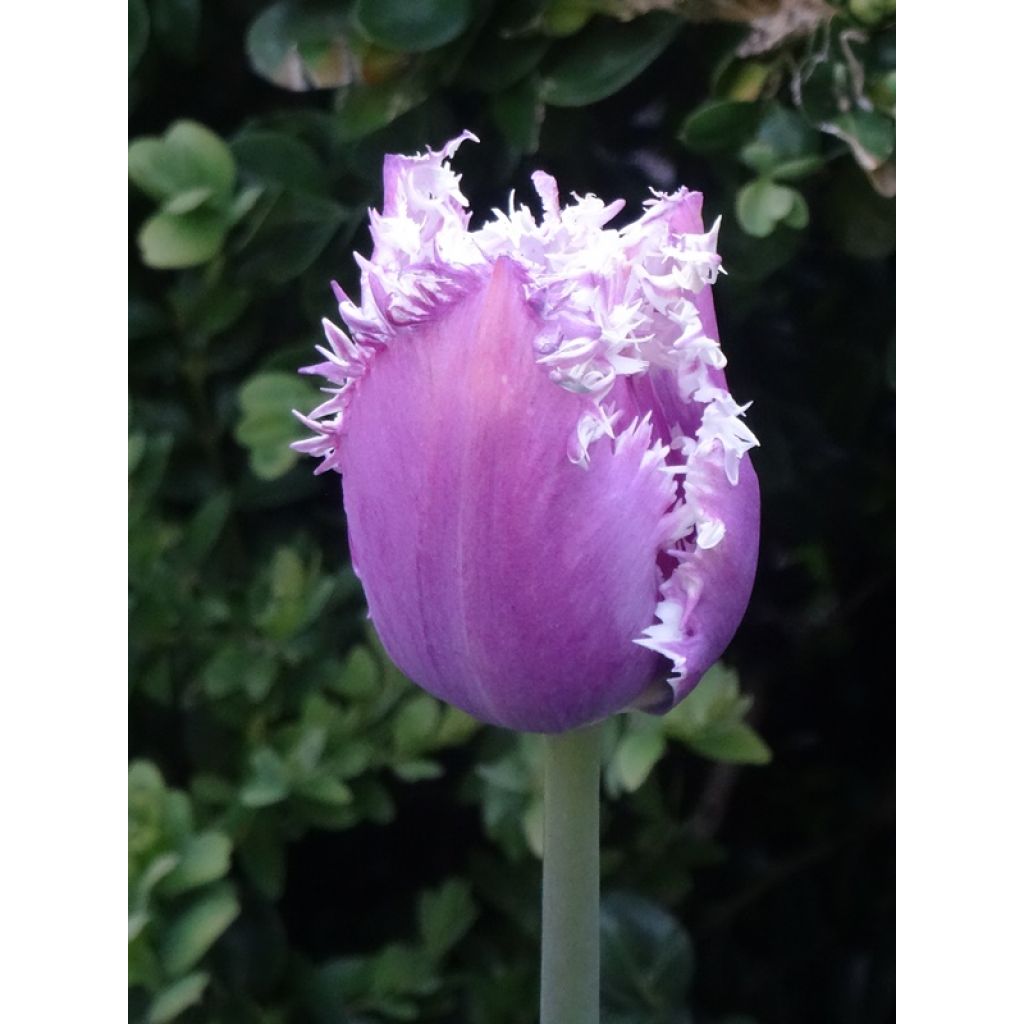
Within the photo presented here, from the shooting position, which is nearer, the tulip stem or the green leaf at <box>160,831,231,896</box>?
the tulip stem

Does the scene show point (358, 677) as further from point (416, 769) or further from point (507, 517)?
point (507, 517)

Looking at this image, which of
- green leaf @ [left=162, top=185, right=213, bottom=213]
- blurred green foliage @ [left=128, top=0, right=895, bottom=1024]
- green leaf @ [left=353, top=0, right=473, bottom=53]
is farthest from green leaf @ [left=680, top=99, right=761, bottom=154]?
green leaf @ [left=162, top=185, right=213, bottom=213]

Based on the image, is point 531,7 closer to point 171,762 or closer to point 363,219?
point 363,219

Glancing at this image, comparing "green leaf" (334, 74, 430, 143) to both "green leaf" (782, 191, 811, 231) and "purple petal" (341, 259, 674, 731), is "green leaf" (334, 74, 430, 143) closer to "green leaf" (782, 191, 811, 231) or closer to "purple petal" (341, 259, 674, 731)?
"green leaf" (782, 191, 811, 231)

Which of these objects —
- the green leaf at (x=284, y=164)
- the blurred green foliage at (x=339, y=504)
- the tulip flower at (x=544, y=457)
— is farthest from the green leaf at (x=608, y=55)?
the tulip flower at (x=544, y=457)

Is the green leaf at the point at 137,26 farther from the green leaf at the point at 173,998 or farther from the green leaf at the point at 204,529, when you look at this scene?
the green leaf at the point at 173,998
